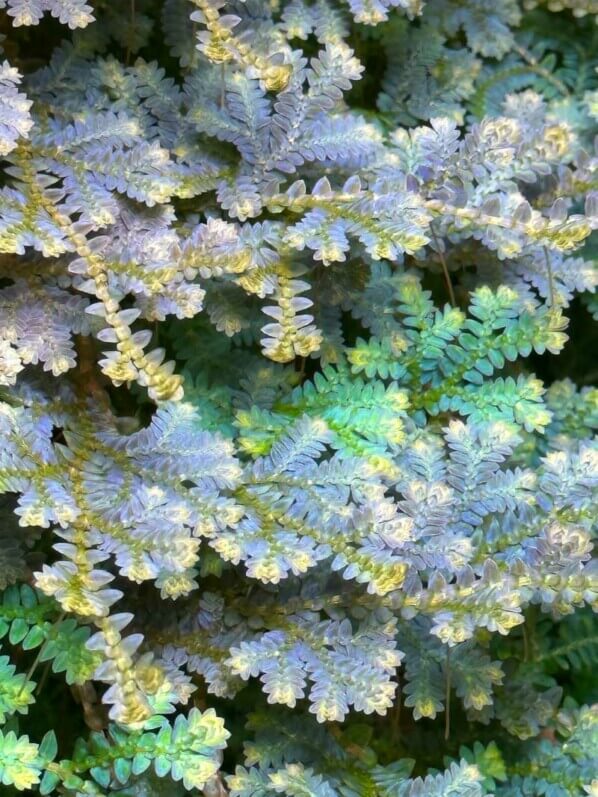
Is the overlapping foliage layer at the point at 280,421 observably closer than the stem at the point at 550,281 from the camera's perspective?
Yes

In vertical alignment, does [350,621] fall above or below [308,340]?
below

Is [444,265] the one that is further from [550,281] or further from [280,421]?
[280,421]

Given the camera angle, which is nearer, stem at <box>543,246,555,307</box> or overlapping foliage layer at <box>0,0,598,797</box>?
overlapping foliage layer at <box>0,0,598,797</box>

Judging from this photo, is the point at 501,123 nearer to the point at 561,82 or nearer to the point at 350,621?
the point at 561,82

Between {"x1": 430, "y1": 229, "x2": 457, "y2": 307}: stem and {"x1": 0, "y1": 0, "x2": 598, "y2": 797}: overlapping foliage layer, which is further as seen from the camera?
{"x1": 430, "y1": 229, "x2": 457, "y2": 307}: stem

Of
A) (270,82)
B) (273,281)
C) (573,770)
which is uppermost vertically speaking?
(270,82)

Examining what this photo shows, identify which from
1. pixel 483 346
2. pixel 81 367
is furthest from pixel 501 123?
pixel 81 367

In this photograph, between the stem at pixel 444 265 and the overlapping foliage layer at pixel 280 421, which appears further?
the stem at pixel 444 265

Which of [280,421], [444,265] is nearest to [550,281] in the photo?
[444,265]
